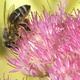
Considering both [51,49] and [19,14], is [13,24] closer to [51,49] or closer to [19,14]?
[19,14]

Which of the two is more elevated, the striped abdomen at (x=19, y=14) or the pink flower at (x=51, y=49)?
the striped abdomen at (x=19, y=14)

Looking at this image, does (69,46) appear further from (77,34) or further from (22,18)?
(22,18)

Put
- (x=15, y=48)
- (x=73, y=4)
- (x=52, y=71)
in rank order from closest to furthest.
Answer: (x=52, y=71), (x=15, y=48), (x=73, y=4)

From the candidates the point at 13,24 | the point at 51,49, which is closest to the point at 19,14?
the point at 13,24

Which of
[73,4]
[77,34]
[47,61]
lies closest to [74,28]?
[77,34]

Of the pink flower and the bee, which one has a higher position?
the bee
